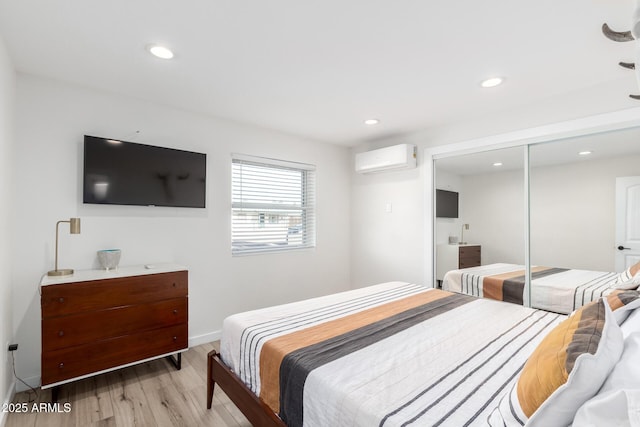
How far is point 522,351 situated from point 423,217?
7.39 feet

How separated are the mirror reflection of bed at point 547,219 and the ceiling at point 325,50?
439 millimetres

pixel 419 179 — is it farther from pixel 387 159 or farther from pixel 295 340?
pixel 295 340

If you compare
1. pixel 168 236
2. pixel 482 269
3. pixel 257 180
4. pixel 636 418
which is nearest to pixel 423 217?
pixel 482 269

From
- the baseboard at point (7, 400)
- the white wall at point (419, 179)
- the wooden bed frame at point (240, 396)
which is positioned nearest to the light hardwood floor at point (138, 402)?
the baseboard at point (7, 400)

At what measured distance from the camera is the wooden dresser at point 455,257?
11.0 feet

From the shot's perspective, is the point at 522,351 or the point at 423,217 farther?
the point at 423,217

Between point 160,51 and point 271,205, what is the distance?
210 cm

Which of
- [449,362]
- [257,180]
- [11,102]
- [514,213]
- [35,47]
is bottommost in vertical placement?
[449,362]

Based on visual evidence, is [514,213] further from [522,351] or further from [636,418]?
[636,418]

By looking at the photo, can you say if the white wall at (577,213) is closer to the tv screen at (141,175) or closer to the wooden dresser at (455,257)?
the wooden dresser at (455,257)

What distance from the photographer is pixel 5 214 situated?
2.00m

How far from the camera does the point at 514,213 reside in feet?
9.99

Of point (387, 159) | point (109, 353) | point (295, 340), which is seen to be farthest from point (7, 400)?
point (387, 159)

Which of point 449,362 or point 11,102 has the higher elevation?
point 11,102
